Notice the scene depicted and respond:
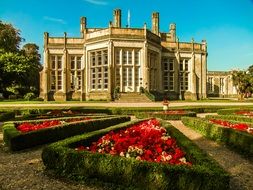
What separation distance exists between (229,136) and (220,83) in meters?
69.2

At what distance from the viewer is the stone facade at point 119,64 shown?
37719mm

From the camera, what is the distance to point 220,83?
7756 centimetres

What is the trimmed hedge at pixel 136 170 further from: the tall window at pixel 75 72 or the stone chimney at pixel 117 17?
the stone chimney at pixel 117 17

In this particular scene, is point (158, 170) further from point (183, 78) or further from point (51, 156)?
point (183, 78)

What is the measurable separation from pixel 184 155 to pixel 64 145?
116 inches

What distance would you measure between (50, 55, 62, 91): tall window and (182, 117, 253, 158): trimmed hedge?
3144 centimetres

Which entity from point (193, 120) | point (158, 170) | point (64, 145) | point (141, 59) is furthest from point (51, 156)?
point (141, 59)

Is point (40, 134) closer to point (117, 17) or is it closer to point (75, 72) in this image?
point (75, 72)

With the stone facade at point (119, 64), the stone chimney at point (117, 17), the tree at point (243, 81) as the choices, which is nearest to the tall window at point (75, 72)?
the stone facade at point (119, 64)

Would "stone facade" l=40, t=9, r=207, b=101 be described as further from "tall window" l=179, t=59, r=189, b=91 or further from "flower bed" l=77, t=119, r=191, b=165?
"flower bed" l=77, t=119, r=191, b=165

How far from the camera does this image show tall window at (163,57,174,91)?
149 feet

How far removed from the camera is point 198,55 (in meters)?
47.7

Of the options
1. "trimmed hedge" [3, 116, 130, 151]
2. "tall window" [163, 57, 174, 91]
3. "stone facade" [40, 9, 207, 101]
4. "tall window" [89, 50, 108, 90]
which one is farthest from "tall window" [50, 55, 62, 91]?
"trimmed hedge" [3, 116, 130, 151]

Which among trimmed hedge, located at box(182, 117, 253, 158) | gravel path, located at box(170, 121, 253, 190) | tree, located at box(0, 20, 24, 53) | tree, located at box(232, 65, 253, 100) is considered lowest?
gravel path, located at box(170, 121, 253, 190)
